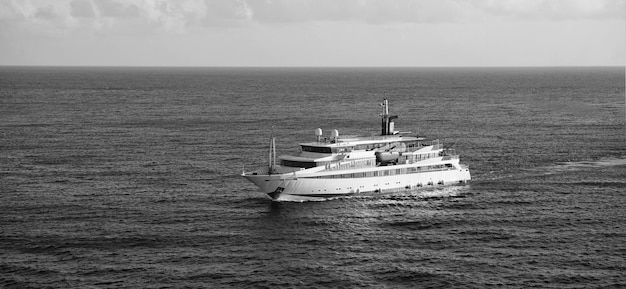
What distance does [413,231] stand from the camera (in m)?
82.8

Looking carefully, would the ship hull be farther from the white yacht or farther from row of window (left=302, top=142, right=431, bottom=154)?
row of window (left=302, top=142, right=431, bottom=154)

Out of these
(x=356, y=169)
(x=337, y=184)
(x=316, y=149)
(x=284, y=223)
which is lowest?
(x=284, y=223)

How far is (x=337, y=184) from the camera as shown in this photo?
98.3 m

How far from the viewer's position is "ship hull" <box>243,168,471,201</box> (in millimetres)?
95062

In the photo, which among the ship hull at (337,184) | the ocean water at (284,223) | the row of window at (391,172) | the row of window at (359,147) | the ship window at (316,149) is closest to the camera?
the ocean water at (284,223)

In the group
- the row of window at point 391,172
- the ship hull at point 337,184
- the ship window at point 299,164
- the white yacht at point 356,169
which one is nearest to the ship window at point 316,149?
the white yacht at point 356,169

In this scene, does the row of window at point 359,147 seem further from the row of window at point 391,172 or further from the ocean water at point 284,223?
the ocean water at point 284,223

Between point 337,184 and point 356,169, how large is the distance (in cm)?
368

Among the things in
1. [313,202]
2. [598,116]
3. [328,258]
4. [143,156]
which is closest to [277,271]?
[328,258]

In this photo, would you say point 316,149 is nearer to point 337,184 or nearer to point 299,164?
point 299,164

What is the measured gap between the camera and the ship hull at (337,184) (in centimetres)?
9506

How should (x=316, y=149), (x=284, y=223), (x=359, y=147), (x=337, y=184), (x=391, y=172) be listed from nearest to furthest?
1. (x=284, y=223)
2. (x=337, y=184)
3. (x=316, y=149)
4. (x=391, y=172)
5. (x=359, y=147)

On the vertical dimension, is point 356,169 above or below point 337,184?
above

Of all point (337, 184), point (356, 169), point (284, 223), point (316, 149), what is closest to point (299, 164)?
point (316, 149)
